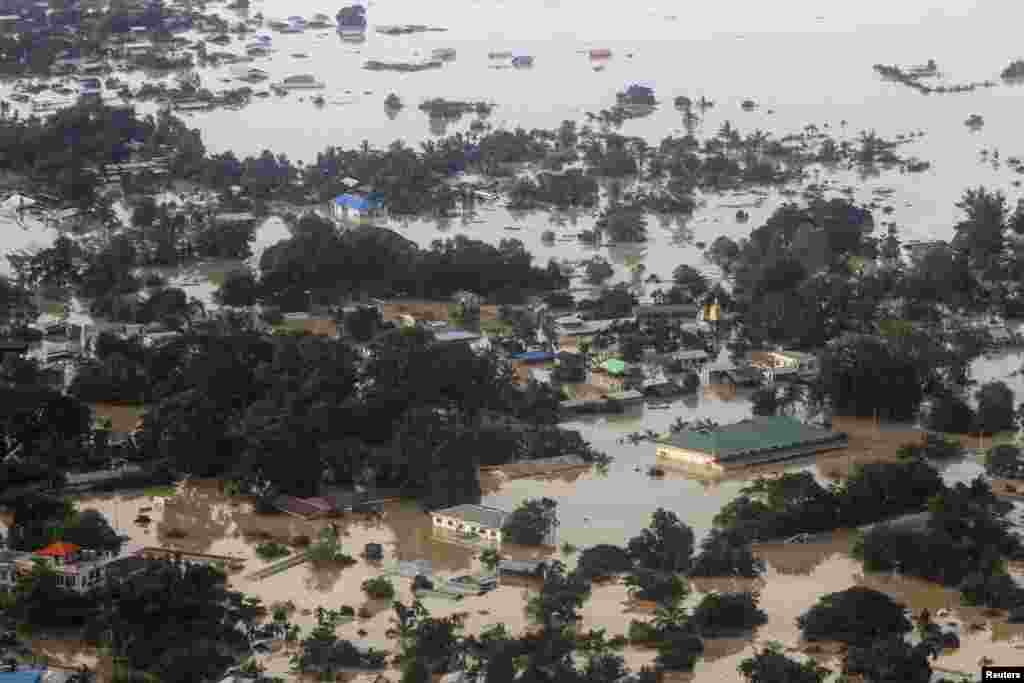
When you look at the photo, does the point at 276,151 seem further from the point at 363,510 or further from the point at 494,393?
the point at 363,510

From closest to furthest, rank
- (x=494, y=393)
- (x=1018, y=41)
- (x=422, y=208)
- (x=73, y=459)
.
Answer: (x=73, y=459)
(x=494, y=393)
(x=422, y=208)
(x=1018, y=41)

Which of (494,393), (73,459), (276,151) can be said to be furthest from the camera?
(276,151)

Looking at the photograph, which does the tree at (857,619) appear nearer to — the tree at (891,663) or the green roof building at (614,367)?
the tree at (891,663)

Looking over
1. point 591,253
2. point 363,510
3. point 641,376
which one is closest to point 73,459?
point 363,510

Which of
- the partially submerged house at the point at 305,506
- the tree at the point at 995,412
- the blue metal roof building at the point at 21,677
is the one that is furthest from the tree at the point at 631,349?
the blue metal roof building at the point at 21,677

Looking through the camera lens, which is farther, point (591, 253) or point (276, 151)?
point (276, 151)

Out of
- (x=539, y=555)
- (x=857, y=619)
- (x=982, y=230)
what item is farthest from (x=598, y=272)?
(x=857, y=619)

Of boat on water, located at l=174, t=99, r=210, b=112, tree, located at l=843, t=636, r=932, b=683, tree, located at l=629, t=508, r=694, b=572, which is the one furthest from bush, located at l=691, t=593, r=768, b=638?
boat on water, located at l=174, t=99, r=210, b=112

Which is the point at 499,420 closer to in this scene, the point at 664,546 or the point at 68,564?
the point at 664,546
